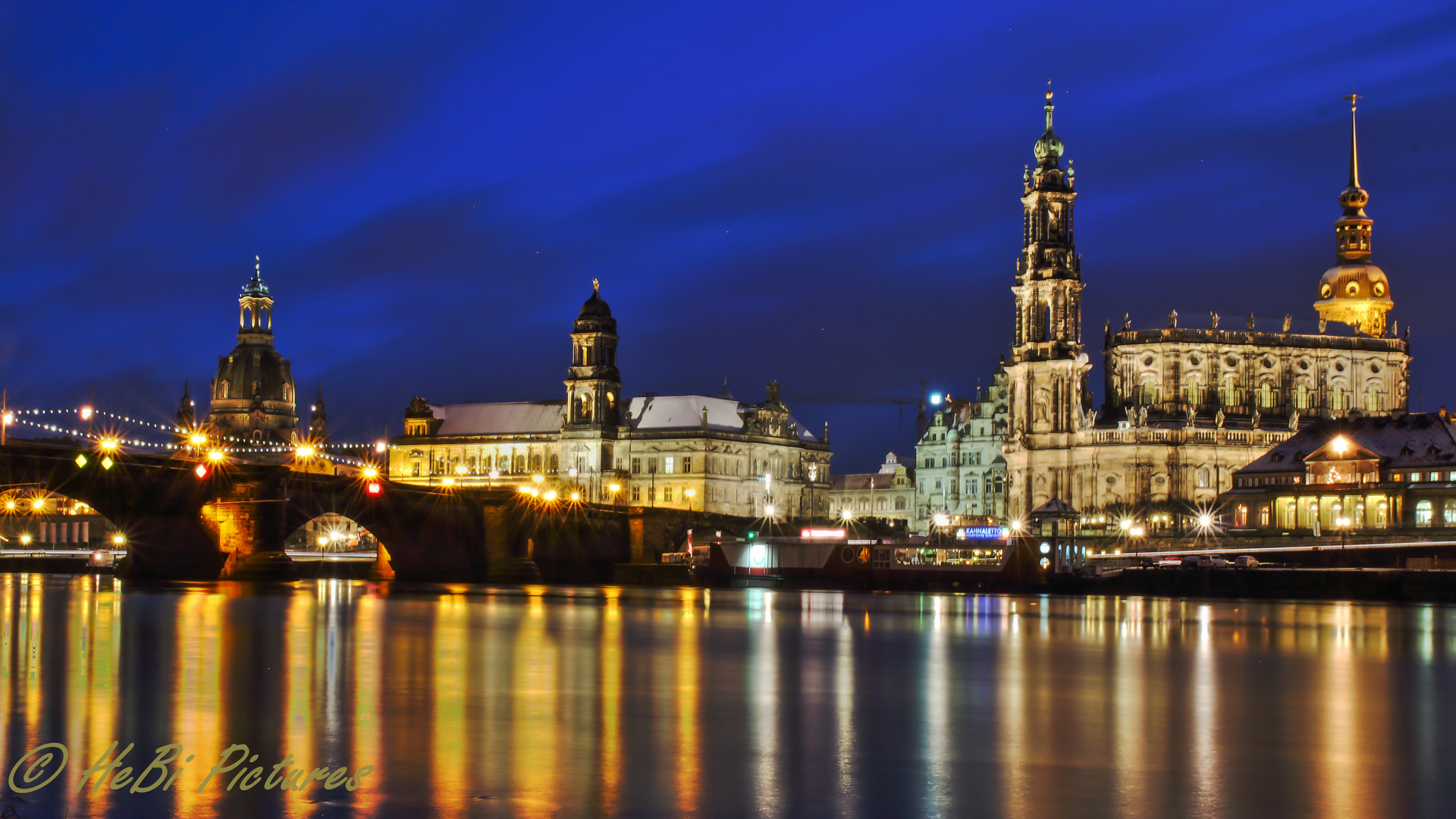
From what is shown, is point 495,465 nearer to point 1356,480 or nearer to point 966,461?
point 966,461

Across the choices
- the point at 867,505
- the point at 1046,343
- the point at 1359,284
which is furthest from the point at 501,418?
the point at 1359,284

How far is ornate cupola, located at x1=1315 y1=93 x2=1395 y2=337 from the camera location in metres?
158

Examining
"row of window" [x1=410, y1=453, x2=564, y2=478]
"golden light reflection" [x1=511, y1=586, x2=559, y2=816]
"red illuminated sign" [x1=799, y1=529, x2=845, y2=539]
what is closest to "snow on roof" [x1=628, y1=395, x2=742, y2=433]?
"row of window" [x1=410, y1=453, x2=564, y2=478]

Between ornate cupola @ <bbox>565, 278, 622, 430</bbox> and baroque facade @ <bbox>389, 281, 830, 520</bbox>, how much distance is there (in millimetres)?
108

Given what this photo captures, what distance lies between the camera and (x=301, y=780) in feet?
61.3

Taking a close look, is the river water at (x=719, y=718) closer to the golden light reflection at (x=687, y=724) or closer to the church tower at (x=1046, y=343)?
the golden light reflection at (x=687, y=724)

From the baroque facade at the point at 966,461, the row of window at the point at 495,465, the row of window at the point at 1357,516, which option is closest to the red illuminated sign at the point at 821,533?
the row of window at the point at 1357,516

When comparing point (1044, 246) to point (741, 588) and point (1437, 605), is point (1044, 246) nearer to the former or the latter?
point (741, 588)

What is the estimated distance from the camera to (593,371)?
16350 centimetres

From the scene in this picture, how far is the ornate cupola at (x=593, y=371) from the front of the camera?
536 ft

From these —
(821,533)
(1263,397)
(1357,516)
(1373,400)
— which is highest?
(1263,397)

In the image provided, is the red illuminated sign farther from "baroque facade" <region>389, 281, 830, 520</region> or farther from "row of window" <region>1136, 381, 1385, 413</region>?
"baroque facade" <region>389, 281, 830, 520</region>

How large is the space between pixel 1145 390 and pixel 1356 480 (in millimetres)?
31319
